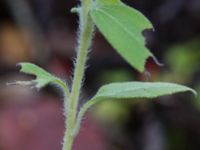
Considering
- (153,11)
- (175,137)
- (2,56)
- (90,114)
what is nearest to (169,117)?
(175,137)

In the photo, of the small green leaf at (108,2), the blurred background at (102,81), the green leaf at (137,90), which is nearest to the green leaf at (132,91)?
the green leaf at (137,90)

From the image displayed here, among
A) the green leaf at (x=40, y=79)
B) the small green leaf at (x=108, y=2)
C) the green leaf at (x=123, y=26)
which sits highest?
the small green leaf at (x=108, y=2)

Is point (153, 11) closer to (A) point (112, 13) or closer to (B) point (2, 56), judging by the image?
(B) point (2, 56)

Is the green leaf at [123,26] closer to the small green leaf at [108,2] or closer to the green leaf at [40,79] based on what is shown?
the small green leaf at [108,2]

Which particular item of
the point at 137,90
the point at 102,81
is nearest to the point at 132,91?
the point at 137,90

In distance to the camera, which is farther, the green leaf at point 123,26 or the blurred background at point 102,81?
the blurred background at point 102,81
